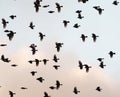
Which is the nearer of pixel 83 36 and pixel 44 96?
pixel 83 36

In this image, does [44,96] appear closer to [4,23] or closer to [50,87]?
[50,87]

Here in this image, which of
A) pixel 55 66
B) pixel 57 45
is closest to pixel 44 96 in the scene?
pixel 55 66

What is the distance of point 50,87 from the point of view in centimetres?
11944

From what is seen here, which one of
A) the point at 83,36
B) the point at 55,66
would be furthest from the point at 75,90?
the point at 83,36

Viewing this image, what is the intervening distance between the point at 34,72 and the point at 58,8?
56.0 feet

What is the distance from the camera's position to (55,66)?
11319 centimetres

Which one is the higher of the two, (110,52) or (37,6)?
(37,6)

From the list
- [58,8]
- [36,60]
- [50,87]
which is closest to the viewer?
[58,8]

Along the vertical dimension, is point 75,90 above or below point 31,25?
below

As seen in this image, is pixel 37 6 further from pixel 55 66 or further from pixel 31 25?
pixel 55 66

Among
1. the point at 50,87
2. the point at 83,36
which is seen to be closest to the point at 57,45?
the point at 83,36

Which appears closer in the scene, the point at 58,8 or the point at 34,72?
the point at 58,8

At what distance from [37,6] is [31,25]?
4081mm

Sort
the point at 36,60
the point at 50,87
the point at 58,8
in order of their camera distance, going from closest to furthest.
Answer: the point at 58,8, the point at 36,60, the point at 50,87
